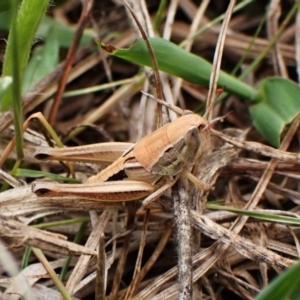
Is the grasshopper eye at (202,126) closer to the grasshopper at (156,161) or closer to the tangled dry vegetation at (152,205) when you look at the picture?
the grasshopper at (156,161)

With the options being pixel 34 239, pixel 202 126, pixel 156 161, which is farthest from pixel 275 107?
pixel 34 239

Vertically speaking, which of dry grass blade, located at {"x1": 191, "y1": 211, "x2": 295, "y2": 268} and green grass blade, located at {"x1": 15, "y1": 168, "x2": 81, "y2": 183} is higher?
green grass blade, located at {"x1": 15, "y1": 168, "x2": 81, "y2": 183}

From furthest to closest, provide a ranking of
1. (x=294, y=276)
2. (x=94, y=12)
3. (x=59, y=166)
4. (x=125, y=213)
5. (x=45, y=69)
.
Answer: (x=94, y=12) → (x=45, y=69) → (x=59, y=166) → (x=125, y=213) → (x=294, y=276)

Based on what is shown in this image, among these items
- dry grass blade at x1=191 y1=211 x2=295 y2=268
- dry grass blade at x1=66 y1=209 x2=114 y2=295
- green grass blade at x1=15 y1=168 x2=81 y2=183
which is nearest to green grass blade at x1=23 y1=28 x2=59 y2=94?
green grass blade at x1=15 y1=168 x2=81 y2=183

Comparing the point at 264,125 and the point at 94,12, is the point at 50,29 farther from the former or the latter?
the point at 264,125

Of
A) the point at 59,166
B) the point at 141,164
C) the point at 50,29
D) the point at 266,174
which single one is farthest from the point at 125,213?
the point at 50,29

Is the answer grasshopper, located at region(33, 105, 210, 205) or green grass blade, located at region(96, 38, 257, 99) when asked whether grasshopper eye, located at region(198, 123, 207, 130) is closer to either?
grasshopper, located at region(33, 105, 210, 205)

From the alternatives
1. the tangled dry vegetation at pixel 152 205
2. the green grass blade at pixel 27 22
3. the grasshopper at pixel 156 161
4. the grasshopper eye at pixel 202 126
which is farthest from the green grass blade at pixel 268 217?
the green grass blade at pixel 27 22
